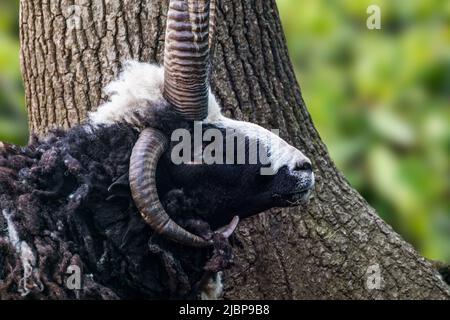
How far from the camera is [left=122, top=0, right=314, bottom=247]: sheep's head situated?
123 inches

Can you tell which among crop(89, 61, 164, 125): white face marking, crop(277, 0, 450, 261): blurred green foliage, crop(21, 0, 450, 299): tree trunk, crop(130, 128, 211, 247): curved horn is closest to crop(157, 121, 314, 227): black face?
crop(130, 128, 211, 247): curved horn

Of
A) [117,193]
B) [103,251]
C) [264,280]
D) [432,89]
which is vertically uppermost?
[432,89]

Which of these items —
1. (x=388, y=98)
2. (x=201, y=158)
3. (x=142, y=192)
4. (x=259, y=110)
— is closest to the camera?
(x=142, y=192)

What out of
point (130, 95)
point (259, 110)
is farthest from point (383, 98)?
point (130, 95)

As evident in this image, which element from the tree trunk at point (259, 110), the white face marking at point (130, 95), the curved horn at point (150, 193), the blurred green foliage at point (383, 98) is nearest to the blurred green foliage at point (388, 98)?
the blurred green foliage at point (383, 98)

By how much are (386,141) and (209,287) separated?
506 cm

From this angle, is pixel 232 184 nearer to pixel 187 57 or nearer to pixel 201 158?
pixel 201 158

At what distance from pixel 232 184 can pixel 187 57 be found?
543mm

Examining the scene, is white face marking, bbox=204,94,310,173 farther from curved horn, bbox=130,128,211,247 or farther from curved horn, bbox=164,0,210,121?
curved horn, bbox=130,128,211,247

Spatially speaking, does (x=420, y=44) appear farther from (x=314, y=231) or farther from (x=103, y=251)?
(x=103, y=251)

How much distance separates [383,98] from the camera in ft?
27.0

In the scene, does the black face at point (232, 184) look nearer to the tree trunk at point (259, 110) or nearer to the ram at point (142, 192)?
the ram at point (142, 192)

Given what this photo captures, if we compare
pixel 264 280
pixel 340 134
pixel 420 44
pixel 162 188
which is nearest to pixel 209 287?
pixel 162 188

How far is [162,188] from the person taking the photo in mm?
3254
